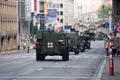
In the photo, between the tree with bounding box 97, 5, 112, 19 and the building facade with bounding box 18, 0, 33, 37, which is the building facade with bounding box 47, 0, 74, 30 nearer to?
the tree with bounding box 97, 5, 112, 19

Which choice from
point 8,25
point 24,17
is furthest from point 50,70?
point 24,17

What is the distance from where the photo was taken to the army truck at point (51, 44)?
42.9 m

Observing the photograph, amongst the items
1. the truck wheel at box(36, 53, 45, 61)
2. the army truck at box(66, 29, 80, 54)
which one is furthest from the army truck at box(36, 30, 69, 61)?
the army truck at box(66, 29, 80, 54)

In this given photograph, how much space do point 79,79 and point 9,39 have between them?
68.4 metres

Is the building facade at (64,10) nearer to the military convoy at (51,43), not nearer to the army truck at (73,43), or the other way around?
the army truck at (73,43)

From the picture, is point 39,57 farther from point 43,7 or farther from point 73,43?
point 43,7

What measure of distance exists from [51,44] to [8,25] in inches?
1949

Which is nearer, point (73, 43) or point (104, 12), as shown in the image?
point (73, 43)

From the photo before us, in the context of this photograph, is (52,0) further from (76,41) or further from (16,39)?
(76,41)

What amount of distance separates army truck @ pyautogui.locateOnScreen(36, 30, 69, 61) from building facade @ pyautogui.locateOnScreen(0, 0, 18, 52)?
42.2m

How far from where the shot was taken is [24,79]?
79.2 ft

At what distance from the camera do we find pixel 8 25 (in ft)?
301

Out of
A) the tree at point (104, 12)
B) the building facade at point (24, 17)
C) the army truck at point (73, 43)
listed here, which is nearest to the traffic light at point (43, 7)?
the building facade at point (24, 17)

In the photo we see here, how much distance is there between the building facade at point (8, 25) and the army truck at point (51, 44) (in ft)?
138
